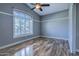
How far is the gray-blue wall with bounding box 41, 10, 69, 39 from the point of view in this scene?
862 cm

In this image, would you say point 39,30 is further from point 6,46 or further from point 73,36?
point 73,36

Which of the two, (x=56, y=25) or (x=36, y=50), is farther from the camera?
(x=56, y=25)

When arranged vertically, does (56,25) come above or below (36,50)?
above

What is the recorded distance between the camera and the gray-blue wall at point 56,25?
28.3 ft

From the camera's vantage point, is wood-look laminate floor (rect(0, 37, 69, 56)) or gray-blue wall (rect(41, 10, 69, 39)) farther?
Result: gray-blue wall (rect(41, 10, 69, 39))

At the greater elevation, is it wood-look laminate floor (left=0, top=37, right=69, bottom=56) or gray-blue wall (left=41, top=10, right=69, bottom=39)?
gray-blue wall (left=41, top=10, right=69, bottom=39)

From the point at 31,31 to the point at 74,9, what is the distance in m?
5.37

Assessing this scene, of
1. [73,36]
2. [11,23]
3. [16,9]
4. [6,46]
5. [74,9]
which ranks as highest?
[16,9]

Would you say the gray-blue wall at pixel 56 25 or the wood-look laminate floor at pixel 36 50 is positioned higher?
the gray-blue wall at pixel 56 25

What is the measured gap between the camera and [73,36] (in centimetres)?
405

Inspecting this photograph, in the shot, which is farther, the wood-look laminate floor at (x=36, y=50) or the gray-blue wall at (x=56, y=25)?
the gray-blue wall at (x=56, y=25)

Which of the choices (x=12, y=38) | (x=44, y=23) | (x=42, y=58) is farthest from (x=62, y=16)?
(x=42, y=58)

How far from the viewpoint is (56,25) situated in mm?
9430

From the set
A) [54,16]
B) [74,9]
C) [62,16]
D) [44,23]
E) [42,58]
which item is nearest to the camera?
[42,58]
